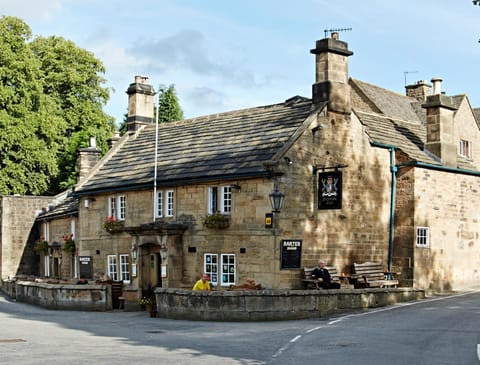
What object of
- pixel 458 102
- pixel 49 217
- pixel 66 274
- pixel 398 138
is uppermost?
pixel 458 102

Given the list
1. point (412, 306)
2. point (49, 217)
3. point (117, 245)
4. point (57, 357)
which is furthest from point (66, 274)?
point (57, 357)

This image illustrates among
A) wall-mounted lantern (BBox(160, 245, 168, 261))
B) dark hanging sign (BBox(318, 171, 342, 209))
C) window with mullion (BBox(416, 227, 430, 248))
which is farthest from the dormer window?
wall-mounted lantern (BBox(160, 245, 168, 261))

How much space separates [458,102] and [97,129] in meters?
28.8

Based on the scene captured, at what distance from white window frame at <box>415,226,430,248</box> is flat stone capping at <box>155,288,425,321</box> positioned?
578cm

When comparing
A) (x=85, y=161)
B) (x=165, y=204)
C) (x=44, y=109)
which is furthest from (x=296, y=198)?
(x=44, y=109)

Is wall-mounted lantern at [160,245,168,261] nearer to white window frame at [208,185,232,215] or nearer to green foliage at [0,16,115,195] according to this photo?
white window frame at [208,185,232,215]

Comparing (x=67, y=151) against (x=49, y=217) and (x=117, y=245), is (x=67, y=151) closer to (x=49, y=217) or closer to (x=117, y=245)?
(x=49, y=217)

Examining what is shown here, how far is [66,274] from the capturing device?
39.2 m

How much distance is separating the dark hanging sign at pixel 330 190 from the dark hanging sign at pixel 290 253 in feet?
5.17

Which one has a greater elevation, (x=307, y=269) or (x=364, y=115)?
(x=364, y=115)

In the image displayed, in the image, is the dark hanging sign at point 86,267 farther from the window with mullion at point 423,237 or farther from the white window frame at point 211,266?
the window with mullion at point 423,237

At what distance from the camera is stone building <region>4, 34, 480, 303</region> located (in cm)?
2581

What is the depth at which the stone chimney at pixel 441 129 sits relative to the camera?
30531 millimetres

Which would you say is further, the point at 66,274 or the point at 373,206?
the point at 66,274
